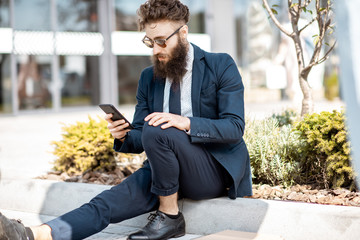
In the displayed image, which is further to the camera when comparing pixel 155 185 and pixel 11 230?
pixel 155 185

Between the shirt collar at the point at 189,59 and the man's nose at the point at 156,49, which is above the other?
the man's nose at the point at 156,49

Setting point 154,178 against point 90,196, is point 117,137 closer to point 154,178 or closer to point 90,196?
point 154,178

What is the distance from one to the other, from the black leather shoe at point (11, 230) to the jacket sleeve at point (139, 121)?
2.66ft

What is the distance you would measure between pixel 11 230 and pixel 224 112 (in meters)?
1.31

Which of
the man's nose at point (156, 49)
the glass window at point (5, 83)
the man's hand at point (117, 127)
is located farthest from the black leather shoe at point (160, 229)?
the glass window at point (5, 83)

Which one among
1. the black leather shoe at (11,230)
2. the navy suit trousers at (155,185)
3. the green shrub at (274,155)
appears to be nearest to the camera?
the black leather shoe at (11,230)

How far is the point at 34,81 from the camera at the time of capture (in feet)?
39.1

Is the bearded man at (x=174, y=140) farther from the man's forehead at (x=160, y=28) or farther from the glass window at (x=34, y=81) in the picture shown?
the glass window at (x=34, y=81)

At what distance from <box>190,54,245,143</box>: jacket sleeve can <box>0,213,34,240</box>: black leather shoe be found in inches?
39.6

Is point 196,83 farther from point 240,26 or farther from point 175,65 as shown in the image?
point 240,26

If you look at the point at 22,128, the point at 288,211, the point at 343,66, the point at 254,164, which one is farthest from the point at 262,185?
the point at 22,128

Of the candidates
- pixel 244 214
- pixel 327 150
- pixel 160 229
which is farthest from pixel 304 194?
pixel 160 229

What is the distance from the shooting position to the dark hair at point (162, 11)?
118 inches

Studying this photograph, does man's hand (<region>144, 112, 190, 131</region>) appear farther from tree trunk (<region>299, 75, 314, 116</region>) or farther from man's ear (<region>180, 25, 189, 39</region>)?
tree trunk (<region>299, 75, 314, 116</region>)
